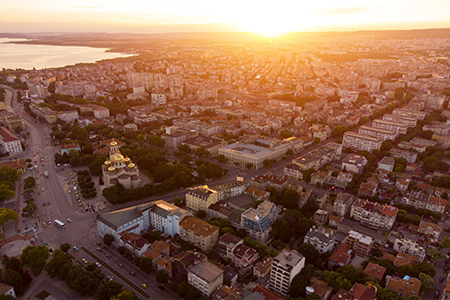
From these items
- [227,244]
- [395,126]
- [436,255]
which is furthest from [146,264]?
[395,126]

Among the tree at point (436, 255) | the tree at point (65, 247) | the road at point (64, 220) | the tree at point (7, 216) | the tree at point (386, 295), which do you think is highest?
the tree at point (7, 216)

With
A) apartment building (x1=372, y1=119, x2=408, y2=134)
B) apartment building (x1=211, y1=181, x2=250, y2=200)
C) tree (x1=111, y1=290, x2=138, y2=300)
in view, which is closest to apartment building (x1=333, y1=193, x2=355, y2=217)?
apartment building (x1=211, y1=181, x2=250, y2=200)

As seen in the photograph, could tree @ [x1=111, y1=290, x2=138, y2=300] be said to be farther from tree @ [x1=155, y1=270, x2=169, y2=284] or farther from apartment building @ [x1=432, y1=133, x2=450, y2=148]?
apartment building @ [x1=432, y1=133, x2=450, y2=148]

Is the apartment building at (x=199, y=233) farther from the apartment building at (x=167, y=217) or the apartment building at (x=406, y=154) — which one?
the apartment building at (x=406, y=154)

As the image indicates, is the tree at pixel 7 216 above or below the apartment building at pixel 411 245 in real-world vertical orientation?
above

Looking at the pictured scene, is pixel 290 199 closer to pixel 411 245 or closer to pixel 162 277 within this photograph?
pixel 411 245

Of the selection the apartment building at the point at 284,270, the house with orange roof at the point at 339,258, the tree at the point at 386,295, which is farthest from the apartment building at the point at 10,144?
the tree at the point at 386,295

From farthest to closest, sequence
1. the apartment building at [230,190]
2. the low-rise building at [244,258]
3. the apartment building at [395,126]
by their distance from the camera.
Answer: the apartment building at [395,126]
the apartment building at [230,190]
the low-rise building at [244,258]
